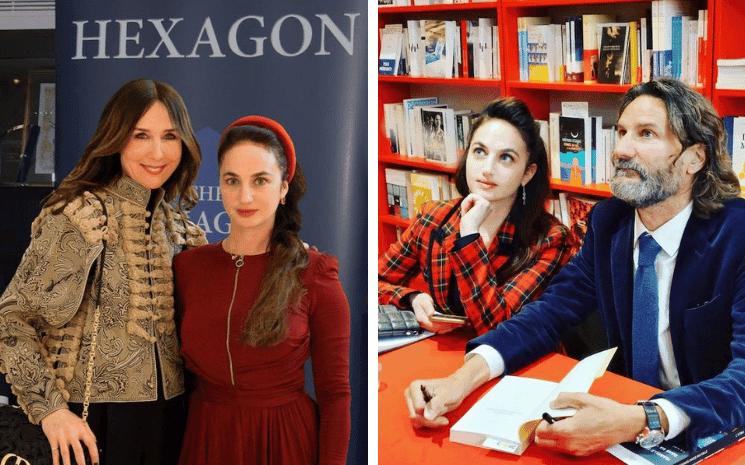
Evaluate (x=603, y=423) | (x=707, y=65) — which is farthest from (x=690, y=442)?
(x=707, y=65)

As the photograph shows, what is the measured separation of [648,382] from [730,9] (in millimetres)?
956

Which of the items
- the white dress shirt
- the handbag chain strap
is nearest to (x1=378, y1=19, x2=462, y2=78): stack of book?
the white dress shirt

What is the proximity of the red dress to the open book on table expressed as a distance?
1.04 ft

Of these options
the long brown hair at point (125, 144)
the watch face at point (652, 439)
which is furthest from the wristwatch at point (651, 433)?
Result: the long brown hair at point (125, 144)

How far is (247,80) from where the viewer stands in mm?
1817

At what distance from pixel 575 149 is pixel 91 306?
1.35m

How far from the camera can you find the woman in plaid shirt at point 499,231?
7.18 ft

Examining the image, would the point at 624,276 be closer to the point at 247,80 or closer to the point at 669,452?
the point at 669,452

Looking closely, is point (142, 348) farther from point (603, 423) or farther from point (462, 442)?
point (603, 423)

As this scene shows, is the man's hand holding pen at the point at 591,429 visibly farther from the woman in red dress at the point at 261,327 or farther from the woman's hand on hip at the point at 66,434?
the woman's hand on hip at the point at 66,434

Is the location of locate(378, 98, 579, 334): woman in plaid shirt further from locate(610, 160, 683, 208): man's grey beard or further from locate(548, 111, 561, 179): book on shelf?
locate(610, 160, 683, 208): man's grey beard

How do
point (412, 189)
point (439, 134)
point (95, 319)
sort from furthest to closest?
point (412, 189)
point (439, 134)
point (95, 319)

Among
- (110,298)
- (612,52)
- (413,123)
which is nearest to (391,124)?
(413,123)

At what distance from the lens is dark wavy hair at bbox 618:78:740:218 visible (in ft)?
5.98
